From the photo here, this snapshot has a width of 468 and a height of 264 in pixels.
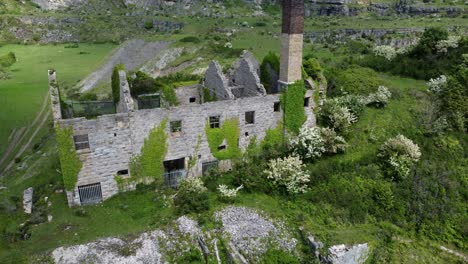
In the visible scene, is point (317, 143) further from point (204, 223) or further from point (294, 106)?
point (204, 223)

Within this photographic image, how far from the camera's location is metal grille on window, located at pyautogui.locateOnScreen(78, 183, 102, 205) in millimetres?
26281

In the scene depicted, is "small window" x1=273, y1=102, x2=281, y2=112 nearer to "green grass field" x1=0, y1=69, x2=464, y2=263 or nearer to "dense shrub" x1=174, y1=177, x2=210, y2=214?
"green grass field" x1=0, y1=69, x2=464, y2=263

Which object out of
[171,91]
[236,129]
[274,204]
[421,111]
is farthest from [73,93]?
[421,111]

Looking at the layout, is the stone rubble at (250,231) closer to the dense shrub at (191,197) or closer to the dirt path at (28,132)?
the dense shrub at (191,197)

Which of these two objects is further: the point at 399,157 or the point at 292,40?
the point at 292,40

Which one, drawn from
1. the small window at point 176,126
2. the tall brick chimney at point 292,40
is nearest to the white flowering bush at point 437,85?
the tall brick chimney at point 292,40

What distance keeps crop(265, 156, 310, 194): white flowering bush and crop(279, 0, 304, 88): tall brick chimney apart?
7075 mm

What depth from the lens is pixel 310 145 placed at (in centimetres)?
2938

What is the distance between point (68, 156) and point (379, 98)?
27.3 metres

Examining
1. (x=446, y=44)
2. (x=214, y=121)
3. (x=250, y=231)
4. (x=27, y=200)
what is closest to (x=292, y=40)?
(x=214, y=121)

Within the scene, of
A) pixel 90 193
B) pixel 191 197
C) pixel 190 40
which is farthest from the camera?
pixel 190 40

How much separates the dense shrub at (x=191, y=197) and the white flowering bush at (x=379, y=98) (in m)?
18.6

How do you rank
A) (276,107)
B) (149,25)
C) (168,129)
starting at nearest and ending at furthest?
1. (168,129)
2. (276,107)
3. (149,25)

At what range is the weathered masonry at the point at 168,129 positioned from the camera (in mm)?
25516
